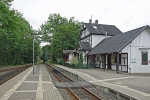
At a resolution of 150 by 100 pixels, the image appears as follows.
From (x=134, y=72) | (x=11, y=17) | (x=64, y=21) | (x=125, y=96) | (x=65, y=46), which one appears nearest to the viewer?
(x=125, y=96)

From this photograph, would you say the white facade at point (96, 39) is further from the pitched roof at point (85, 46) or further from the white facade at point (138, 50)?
the white facade at point (138, 50)

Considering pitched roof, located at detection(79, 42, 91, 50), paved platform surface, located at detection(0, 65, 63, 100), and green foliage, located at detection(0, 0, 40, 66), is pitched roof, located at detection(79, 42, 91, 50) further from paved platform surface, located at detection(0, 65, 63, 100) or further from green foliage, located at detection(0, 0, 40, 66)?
paved platform surface, located at detection(0, 65, 63, 100)

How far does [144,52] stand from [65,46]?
24.3 m

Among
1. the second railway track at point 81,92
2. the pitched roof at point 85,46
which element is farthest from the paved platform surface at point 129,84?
the pitched roof at point 85,46

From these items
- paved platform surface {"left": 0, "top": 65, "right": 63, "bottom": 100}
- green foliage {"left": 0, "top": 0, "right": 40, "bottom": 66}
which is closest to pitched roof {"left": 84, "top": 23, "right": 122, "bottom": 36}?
green foliage {"left": 0, "top": 0, "right": 40, "bottom": 66}

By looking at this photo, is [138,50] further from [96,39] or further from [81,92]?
[96,39]

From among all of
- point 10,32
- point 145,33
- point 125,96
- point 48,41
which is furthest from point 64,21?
point 125,96

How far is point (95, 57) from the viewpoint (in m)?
33.3

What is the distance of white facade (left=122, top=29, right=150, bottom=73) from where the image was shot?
827 inches

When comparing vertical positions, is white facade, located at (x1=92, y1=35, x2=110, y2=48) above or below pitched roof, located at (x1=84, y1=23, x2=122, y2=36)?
below

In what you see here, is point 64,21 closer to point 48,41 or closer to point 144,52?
point 48,41

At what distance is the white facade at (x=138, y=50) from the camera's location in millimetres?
21016

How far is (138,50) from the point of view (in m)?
21.5

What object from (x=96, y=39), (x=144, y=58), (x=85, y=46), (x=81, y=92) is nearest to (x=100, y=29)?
(x=96, y=39)
